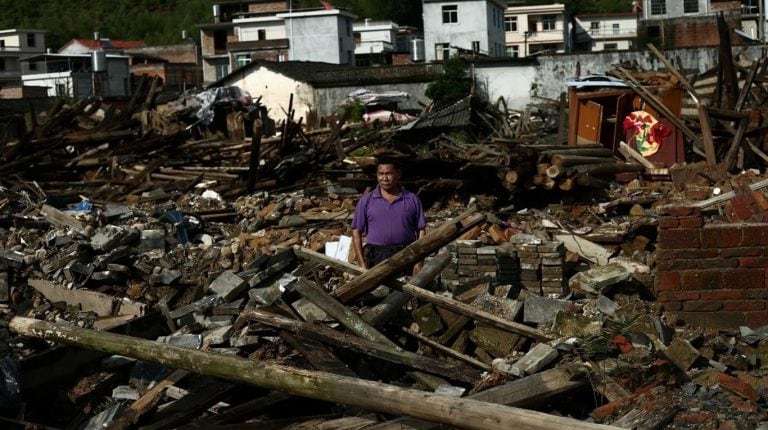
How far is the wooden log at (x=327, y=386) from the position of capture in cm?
416

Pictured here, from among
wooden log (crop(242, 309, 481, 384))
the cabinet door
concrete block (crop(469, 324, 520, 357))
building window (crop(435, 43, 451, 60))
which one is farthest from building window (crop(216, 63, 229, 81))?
wooden log (crop(242, 309, 481, 384))

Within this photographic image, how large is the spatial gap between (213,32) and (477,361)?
69.5m

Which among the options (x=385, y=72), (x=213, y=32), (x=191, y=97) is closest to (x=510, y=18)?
(x=213, y=32)

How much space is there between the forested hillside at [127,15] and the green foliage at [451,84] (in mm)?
54716

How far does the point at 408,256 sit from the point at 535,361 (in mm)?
1217

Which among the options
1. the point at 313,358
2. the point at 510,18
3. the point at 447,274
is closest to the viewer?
the point at 313,358

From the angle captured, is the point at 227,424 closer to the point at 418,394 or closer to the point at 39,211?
the point at 418,394

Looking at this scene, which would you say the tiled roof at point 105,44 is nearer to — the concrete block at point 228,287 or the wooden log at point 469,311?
the concrete block at point 228,287

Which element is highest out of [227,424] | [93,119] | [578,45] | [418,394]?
[578,45]

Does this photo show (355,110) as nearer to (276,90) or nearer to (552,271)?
(276,90)

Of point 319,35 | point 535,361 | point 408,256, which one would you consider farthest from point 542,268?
point 319,35

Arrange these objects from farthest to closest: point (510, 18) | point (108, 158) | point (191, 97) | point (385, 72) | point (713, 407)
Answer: point (510, 18) < point (385, 72) < point (191, 97) < point (108, 158) < point (713, 407)

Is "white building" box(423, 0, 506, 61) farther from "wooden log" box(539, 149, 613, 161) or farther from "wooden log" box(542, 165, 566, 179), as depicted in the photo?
"wooden log" box(542, 165, 566, 179)

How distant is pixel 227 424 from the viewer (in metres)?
5.60
